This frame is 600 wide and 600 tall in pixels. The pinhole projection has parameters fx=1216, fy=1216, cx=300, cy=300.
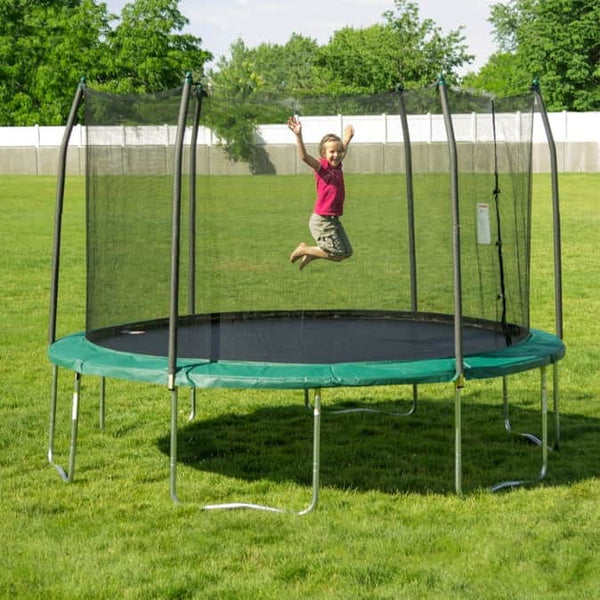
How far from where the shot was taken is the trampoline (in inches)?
210

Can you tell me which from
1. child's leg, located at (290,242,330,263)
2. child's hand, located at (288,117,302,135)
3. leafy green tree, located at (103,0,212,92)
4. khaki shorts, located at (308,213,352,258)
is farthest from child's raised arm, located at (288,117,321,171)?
leafy green tree, located at (103,0,212,92)

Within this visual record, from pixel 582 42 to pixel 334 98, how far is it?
150 feet

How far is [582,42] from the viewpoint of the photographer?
4934 centimetres

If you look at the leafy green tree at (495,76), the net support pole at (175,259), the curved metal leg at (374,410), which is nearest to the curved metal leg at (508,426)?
the curved metal leg at (374,410)

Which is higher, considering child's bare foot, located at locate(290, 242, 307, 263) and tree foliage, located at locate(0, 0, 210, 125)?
tree foliage, located at locate(0, 0, 210, 125)

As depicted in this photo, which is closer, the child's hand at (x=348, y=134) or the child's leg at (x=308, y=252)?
the child's hand at (x=348, y=134)

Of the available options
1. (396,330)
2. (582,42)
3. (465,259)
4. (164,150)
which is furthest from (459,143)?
(582,42)

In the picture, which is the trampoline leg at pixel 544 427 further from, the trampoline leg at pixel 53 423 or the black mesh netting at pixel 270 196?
the trampoline leg at pixel 53 423

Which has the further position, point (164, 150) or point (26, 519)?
point (164, 150)

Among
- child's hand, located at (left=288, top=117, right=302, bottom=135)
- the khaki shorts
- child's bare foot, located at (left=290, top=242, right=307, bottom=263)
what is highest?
child's hand, located at (left=288, top=117, right=302, bottom=135)

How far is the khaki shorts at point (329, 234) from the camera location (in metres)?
5.99

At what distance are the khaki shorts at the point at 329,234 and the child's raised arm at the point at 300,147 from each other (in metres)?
0.30

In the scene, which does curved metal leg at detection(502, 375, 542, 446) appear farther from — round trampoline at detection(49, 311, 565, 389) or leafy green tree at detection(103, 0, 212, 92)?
leafy green tree at detection(103, 0, 212, 92)

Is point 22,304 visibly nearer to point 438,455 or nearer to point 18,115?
point 438,455
